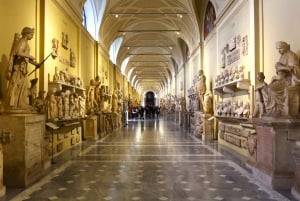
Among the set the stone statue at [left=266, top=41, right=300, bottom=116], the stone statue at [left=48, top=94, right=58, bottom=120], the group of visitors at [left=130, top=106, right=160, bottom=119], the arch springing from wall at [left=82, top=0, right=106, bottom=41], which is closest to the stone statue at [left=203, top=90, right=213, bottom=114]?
the arch springing from wall at [left=82, top=0, right=106, bottom=41]

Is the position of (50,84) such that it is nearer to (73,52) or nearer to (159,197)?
(73,52)

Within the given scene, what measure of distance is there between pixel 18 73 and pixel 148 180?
129 inches

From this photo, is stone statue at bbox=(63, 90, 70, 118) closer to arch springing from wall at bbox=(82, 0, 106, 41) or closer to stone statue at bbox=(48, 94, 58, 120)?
stone statue at bbox=(48, 94, 58, 120)

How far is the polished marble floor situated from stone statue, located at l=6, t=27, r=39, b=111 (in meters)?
1.62

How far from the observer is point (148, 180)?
6.43 meters

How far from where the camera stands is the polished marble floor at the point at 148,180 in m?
5.30

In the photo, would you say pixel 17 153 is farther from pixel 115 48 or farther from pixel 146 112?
pixel 146 112

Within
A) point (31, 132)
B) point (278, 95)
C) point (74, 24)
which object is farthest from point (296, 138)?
point (74, 24)

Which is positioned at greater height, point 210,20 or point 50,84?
point 210,20

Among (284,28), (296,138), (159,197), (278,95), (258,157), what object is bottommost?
(159,197)

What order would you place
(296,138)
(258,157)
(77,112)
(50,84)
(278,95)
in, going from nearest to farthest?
(296,138)
(278,95)
(258,157)
(50,84)
(77,112)

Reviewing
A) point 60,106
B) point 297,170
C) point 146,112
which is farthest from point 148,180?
point 146,112

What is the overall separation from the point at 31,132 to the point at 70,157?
337 centimetres

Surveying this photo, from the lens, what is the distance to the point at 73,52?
12266mm
